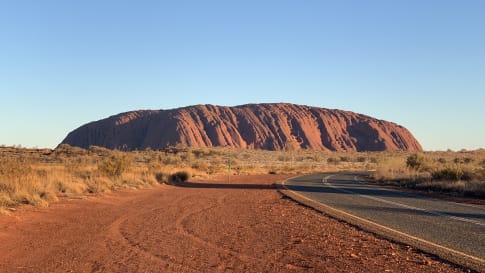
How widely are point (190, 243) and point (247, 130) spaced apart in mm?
128874

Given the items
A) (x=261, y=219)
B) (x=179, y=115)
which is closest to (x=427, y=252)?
(x=261, y=219)

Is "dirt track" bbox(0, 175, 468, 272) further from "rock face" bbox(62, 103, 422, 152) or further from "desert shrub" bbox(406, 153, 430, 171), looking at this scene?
"rock face" bbox(62, 103, 422, 152)

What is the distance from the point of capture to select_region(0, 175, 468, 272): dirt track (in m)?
7.95

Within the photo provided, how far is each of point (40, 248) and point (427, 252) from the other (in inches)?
293

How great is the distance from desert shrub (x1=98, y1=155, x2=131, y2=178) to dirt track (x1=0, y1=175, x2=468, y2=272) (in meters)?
11.5

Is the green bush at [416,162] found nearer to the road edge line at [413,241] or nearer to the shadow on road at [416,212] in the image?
the shadow on road at [416,212]

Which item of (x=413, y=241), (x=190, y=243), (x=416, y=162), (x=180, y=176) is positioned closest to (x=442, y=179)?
(x=416, y=162)

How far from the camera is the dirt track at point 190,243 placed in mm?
7953

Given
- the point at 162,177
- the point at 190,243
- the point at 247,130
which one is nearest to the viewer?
the point at 190,243

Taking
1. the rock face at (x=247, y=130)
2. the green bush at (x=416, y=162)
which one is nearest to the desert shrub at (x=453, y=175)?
the green bush at (x=416, y=162)

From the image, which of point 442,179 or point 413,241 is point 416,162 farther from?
point 413,241

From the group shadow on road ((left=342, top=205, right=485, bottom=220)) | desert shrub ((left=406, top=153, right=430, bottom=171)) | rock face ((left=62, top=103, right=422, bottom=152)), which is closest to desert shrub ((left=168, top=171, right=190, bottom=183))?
shadow on road ((left=342, top=205, right=485, bottom=220))

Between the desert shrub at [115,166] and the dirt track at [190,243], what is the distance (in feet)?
37.8

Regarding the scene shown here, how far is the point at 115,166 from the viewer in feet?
94.5
